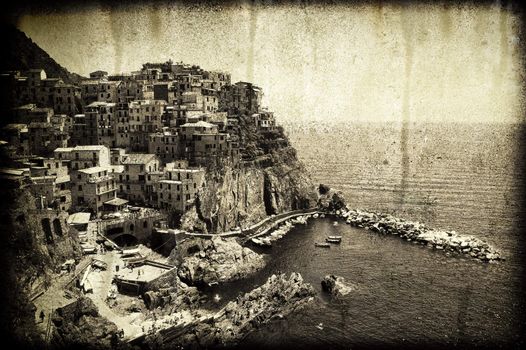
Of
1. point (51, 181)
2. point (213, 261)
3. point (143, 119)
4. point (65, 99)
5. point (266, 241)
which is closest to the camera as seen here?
point (51, 181)

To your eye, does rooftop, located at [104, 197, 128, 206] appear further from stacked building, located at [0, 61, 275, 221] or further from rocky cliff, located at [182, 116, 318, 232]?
rocky cliff, located at [182, 116, 318, 232]

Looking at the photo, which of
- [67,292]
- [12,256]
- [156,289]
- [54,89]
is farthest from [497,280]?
[54,89]

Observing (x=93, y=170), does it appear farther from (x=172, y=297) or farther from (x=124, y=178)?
(x=172, y=297)

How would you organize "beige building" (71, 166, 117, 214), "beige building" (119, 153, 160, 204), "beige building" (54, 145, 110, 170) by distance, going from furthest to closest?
"beige building" (119, 153, 160, 204) → "beige building" (54, 145, 110, 170) → "beige building" (71, 166, 117, 214)

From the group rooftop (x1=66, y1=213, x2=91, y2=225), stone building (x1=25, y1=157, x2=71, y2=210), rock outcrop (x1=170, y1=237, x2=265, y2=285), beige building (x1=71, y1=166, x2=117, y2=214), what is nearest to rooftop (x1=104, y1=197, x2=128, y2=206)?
beige building (x1=71, y1=166, x2=117, y2=214)

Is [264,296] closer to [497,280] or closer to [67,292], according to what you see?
[67,292]

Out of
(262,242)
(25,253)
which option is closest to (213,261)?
(262,242)
